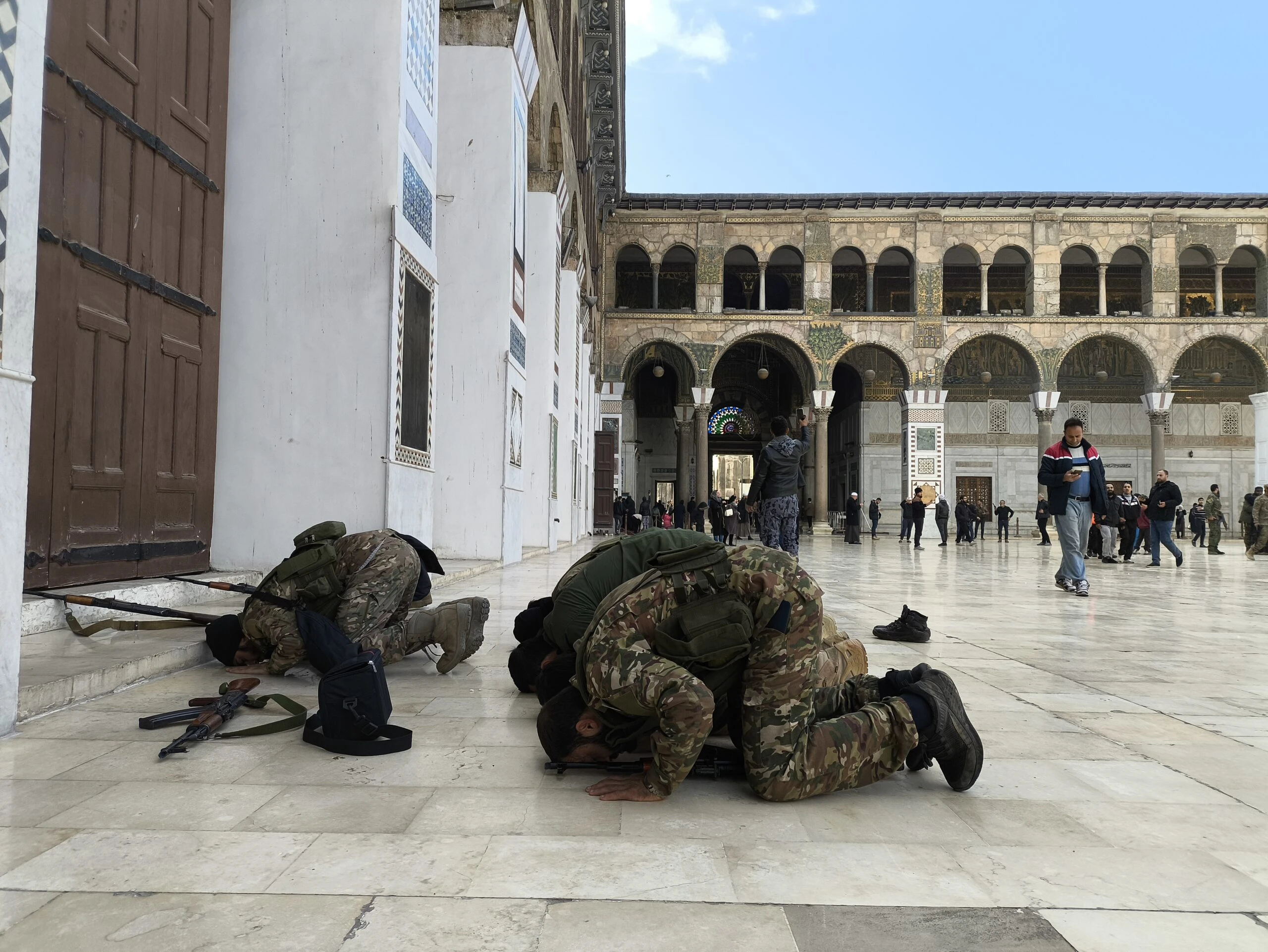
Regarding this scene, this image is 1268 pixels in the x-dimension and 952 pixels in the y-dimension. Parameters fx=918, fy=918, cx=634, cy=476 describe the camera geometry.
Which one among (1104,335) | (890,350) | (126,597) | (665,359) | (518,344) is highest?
(1104,335)

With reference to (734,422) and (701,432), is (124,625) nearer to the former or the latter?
(701,432)

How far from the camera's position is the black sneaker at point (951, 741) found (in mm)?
2182

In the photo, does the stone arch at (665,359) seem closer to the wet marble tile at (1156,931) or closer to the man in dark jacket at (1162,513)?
the man in dark jacket at (1162,513)

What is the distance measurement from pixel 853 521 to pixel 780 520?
1313cm

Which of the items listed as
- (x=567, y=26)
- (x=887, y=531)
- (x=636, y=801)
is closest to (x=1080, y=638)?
(x=636, y=801)

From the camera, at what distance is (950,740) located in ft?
7.16

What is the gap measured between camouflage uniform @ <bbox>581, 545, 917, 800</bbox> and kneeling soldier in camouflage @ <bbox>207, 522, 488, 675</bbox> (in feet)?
5.13

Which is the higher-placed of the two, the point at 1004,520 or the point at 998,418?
the point at 998,418

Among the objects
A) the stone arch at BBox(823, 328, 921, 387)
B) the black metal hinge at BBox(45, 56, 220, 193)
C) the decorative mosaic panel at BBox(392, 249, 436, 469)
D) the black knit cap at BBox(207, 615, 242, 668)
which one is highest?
the stone arch at BBox(823, 328, 921, 387)

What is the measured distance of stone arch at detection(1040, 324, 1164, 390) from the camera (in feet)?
75.3

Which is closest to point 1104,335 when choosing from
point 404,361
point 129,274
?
point 404,361

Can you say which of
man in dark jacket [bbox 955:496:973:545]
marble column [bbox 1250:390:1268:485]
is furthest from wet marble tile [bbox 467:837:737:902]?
marble column [bbox 1250:390:1268:485]

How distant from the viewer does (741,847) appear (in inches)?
72.4

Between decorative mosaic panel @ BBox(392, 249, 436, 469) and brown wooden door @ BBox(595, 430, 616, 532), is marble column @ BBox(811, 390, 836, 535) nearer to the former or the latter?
brown wooden door @ BBox(595, 430, 616, 532)
